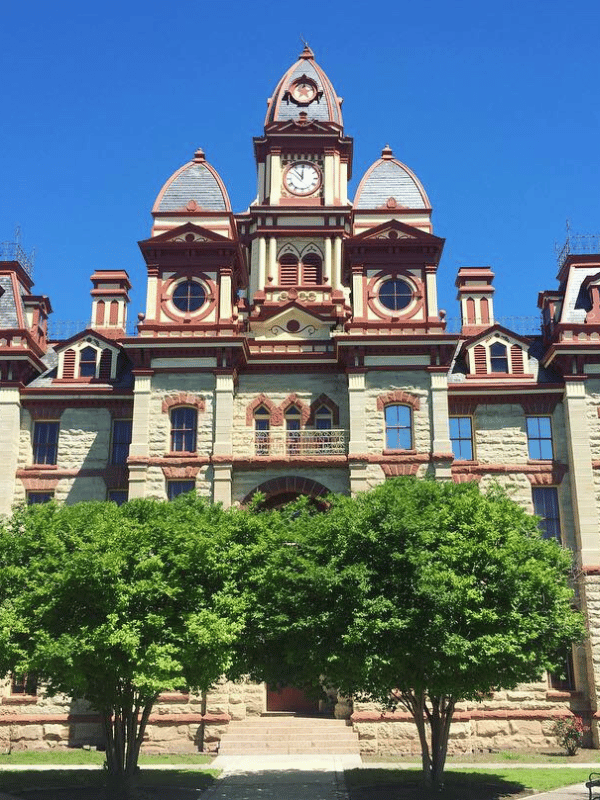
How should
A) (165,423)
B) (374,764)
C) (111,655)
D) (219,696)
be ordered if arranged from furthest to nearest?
(165,423) → (219,696) → (374,764) → (111,655)

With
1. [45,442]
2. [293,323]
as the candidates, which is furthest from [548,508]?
[45,442]

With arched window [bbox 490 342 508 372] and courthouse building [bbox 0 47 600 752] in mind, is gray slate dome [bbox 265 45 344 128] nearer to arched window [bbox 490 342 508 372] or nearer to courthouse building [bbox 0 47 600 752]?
courthouse building [bbox 0 47 600 752]

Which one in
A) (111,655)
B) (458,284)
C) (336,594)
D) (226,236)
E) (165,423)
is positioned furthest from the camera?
(458,284)

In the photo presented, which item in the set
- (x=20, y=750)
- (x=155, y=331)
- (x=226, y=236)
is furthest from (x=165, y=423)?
(x=20, y=750)

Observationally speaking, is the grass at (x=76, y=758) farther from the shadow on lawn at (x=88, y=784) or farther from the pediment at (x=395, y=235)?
the pediment at (x=395, y=235)

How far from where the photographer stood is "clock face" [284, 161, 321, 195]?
4803 centimetres

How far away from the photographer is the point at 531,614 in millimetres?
24953

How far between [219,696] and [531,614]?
13736 mm

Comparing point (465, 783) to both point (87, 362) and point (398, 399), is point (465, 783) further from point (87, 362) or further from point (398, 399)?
point (87, 362)

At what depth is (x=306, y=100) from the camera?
5069 centimetres

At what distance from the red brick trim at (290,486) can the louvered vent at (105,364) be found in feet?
29.5

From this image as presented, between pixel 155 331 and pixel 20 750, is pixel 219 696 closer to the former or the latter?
pixel 20 750

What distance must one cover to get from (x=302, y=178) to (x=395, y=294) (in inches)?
488

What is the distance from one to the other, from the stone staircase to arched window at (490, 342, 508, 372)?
16662 mm
